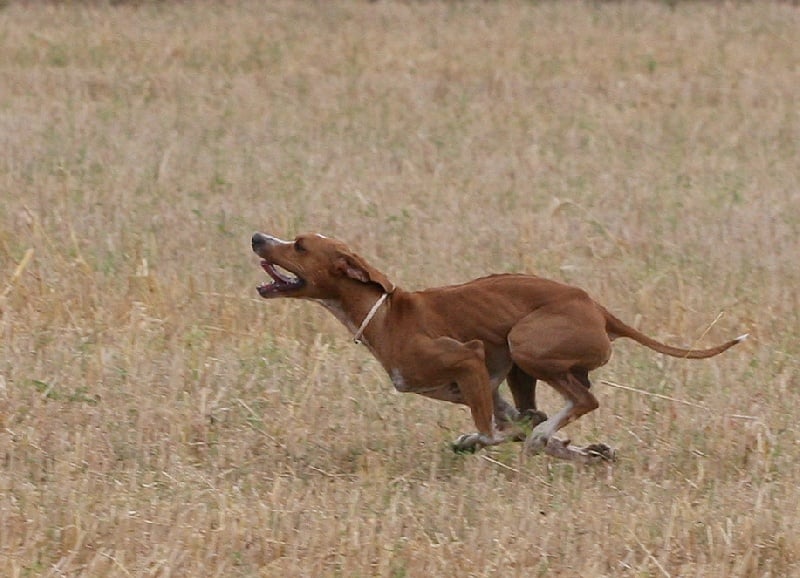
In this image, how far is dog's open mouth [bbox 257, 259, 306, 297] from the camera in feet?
23.8

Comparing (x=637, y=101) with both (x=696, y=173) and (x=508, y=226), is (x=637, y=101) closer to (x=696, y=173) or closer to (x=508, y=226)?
(x=696, y=173)

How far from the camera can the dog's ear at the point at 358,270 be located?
7.31m

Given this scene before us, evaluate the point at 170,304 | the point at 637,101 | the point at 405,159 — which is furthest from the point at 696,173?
the point at 170,304

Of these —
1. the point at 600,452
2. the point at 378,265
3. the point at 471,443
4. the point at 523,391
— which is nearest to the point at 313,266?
the point at 471,443

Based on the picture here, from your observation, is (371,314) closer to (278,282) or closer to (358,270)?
(358,270)

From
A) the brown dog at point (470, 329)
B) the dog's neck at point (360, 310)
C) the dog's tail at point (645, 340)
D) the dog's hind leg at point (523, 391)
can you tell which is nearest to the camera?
the brown dog at point (470, 329)

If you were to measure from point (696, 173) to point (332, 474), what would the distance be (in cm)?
783

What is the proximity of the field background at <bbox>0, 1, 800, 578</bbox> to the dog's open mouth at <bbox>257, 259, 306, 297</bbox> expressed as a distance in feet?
2.18

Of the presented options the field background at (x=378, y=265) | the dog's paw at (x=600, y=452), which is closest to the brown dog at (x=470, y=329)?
the dog's paw at (x=600, y=452)

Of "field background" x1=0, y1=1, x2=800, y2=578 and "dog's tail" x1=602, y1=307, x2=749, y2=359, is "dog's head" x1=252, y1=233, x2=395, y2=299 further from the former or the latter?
"dog's tail" x1=602, y1=307, x2=749, y2=359

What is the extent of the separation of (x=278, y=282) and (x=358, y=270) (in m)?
0.36

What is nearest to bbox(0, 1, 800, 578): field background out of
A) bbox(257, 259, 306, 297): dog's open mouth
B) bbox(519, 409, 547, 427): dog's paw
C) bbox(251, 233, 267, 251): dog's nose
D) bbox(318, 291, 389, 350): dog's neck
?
bbox(519, 409, 547, 427): dog's paw

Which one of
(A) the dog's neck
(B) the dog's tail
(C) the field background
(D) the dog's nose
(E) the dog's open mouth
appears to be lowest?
(C) the field background

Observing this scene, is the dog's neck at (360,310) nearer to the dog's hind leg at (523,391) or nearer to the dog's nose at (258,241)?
the dog's nose at (258,241)
